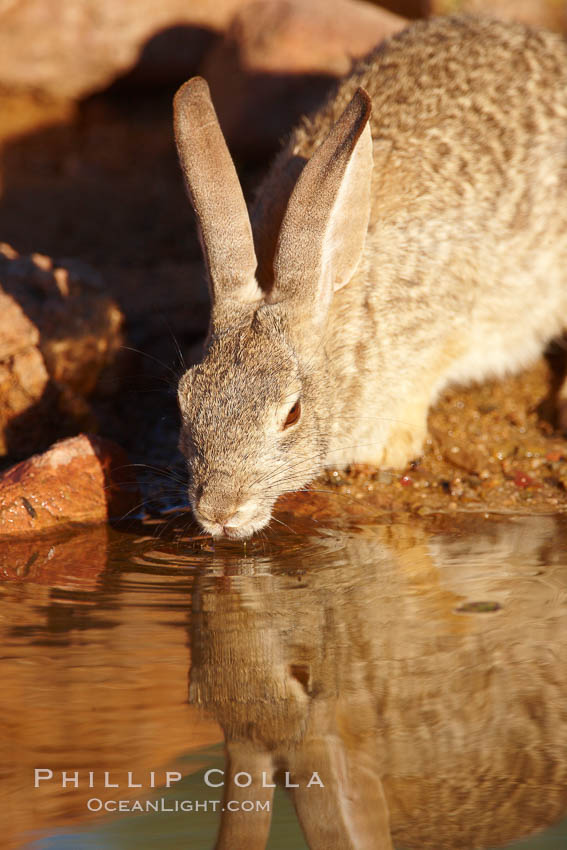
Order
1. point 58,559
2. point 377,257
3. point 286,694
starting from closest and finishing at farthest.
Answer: point 286,694 < point 58,559 < point 377,257

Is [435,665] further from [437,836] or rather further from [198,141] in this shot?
[198,141]

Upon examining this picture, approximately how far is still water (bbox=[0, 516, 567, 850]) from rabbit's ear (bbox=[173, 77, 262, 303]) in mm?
1322

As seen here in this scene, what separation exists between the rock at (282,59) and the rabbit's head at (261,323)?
11.6ft

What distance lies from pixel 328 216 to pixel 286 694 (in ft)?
8.16

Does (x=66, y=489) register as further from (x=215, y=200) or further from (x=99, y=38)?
(x=99, y=38)

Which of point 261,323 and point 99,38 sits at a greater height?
point 99,38

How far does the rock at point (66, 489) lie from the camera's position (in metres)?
5.14

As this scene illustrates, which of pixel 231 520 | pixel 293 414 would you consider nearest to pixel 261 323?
pixel 293 414

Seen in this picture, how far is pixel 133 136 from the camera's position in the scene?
33.0 feet

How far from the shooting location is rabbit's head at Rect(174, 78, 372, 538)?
4.62 m

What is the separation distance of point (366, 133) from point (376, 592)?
2.25 m

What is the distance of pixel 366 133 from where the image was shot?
16.9ft

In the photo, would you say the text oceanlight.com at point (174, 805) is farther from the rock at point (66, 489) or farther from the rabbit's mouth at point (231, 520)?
the rock at point (66, 489)

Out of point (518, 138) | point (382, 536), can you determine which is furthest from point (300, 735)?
point (518, 138)
